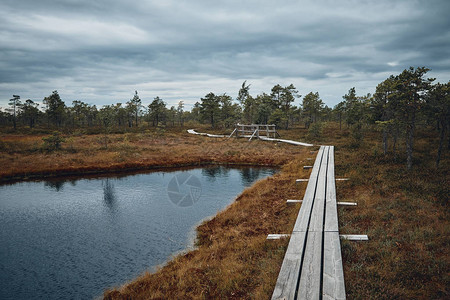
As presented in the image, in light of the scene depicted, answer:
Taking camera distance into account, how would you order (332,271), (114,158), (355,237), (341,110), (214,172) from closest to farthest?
(332,271) → (355,237) → (214,172) → (114,158) → (341,110)

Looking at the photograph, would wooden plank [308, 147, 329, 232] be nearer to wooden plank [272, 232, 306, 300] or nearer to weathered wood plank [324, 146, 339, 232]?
weathered wood plank [324, 146, 339, 232]

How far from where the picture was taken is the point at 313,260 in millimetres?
5902

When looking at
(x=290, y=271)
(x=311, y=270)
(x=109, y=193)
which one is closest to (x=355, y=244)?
(x=311, y=270)

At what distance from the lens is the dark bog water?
8.38m

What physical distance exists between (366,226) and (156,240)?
8669 mm

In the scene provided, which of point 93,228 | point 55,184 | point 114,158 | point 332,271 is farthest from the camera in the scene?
point 114,158

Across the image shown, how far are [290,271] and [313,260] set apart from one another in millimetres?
789

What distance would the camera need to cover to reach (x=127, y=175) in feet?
76.7

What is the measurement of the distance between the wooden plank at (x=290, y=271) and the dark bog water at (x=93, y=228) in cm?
532

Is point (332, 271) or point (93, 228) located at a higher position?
point (332, 271)

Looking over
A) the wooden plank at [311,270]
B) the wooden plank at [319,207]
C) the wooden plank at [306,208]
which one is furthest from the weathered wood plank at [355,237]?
the wooden plank at [306,208]

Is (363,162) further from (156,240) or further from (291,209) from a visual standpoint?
(156,240)

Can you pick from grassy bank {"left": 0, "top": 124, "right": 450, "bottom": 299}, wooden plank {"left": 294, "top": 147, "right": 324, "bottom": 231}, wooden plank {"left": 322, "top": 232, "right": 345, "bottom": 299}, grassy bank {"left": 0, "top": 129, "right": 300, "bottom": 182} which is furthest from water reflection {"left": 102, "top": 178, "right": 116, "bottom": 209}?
wooden plank {"left": 322, "top": 232, "right": 345, "bottom": 299}

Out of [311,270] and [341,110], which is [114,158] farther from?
[341,110]
